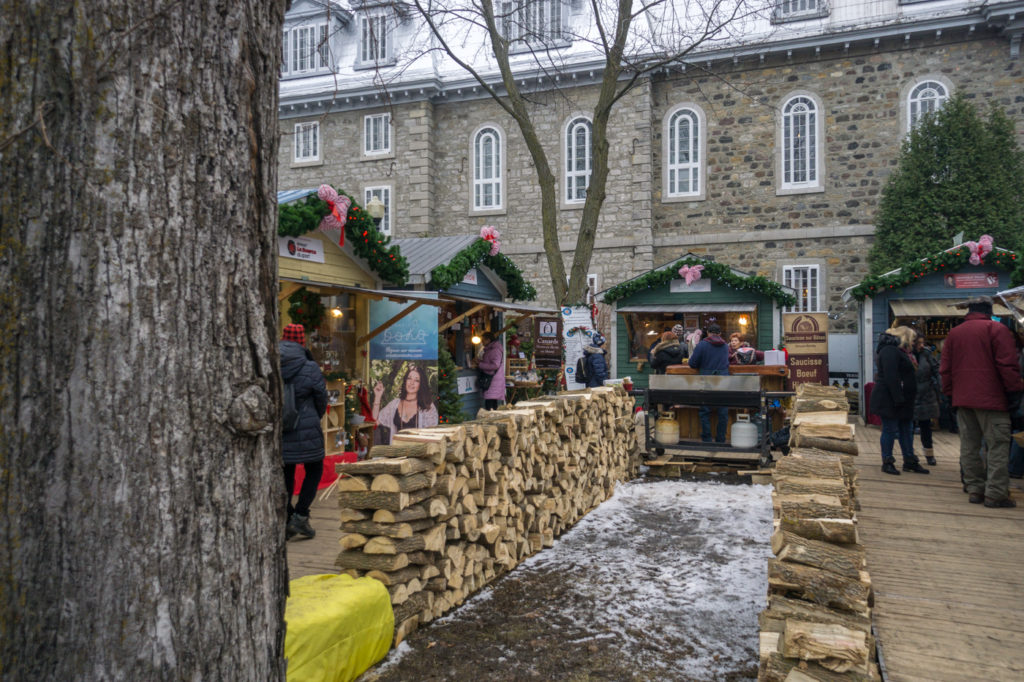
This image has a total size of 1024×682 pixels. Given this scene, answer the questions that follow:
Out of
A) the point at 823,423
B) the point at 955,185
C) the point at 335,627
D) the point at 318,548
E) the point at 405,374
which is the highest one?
the point at 955,185

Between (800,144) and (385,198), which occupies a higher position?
(800,144)

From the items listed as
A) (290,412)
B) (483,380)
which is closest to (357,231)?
(483,380)

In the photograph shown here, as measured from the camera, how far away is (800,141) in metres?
17.5

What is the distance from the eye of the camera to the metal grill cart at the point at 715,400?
8.34 m

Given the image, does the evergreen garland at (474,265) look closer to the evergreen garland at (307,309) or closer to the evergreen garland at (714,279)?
the evergreen garland at (714,279)

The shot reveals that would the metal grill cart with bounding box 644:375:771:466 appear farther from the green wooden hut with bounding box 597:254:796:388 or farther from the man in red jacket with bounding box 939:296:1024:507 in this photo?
the green wooden hut with bounding box 597:254:796:388

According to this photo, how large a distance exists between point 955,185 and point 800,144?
142 inches

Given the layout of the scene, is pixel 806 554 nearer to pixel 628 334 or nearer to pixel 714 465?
pixel 714 465

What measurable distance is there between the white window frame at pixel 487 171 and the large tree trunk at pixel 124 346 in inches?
730

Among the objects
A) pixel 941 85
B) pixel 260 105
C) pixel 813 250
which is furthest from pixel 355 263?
pixel 941 85

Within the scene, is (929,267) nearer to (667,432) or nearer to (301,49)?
(667,432)

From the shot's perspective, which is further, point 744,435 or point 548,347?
point 548,347

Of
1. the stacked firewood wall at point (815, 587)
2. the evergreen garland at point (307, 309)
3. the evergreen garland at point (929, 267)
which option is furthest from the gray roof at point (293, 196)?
the evergreen garland at point (929, 267)

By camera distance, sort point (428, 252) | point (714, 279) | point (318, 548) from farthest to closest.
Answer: point (714, 279), point (428, 252), point (318, 548)
